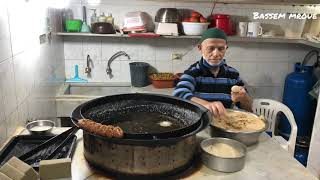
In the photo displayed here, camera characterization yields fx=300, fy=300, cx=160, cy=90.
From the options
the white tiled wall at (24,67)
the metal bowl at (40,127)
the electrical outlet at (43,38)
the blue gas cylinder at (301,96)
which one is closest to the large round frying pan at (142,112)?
the metal bowl at (40,127)

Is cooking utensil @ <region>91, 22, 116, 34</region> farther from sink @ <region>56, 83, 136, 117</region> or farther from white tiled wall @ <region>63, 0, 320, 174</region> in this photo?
sink @ <region>56, 83, 136, 117</region>

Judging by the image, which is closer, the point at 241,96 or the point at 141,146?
the point at 141,146

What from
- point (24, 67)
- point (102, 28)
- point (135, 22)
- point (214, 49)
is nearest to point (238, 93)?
point (214, 49)

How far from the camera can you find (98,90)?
3.28m

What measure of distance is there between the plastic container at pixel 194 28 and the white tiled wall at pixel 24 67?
126 centimetres

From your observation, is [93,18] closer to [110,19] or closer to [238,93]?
[110,19]

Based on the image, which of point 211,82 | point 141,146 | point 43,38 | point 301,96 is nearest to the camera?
point 141,146

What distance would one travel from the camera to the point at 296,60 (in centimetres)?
341

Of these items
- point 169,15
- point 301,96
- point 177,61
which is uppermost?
point 169,15

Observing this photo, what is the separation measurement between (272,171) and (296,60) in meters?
2.51

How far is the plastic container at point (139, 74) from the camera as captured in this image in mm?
3090

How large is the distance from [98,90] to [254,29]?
176 centimetres

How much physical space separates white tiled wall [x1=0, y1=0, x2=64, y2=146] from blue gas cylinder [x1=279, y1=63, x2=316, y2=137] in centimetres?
243


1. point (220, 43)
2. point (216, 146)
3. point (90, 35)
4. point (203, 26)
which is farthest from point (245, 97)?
point (90, 35)
